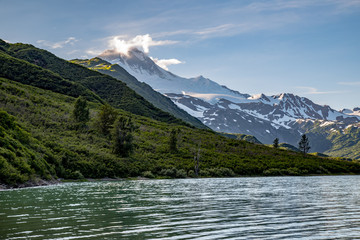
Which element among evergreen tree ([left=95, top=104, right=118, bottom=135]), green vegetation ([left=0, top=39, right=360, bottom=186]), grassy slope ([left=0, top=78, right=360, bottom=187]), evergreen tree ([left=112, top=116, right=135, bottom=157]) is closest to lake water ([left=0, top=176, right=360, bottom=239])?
green vegetation ([left=0, top=39, right=360, bottom=186])

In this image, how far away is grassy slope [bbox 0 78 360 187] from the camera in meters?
77.7

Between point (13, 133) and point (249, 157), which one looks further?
point (249, 157)

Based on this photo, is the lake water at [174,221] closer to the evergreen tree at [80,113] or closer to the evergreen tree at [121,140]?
the evergreen tree at [121,140]

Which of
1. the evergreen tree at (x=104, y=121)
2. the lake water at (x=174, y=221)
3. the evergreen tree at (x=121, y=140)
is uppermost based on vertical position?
the evergreen tree at (x=104, y=121)

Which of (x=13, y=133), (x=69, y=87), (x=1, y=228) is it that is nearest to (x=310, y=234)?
(x=1, y=228)

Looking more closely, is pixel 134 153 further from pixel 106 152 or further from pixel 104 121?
pixel 104 121

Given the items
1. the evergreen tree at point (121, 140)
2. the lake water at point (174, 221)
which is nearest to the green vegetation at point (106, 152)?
the evergreen tree at point (121, 140)

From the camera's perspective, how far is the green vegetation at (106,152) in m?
61.1

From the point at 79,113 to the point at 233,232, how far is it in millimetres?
97666

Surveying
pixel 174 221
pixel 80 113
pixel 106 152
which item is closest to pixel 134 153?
pixel 106 152

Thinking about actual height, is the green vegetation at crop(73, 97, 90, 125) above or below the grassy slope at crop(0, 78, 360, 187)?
above

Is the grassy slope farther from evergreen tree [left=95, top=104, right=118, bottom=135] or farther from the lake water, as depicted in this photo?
the lake water

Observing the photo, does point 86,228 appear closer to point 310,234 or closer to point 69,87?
point 310,234

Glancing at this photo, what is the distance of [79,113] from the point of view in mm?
109375
